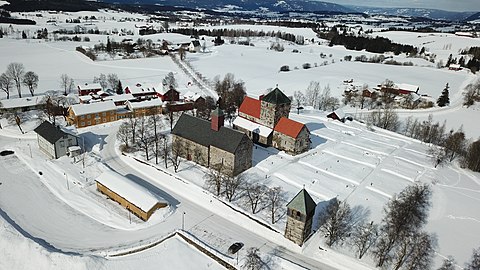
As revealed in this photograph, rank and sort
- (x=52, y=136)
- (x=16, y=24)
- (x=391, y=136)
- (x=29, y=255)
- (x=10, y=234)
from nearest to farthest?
(x=29, y=255)
(x=10, y=234)
(x=52, y=136)
(x=391, y=136)
(x=16, y=24)

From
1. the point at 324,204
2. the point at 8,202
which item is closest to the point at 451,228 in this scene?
the point at 324,204

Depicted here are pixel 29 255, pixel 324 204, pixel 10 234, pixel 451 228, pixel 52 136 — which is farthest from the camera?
pixel 52 136

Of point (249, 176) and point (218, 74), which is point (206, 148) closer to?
point (249, 176)

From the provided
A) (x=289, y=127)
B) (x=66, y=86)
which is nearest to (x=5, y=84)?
(x=66, y=86)

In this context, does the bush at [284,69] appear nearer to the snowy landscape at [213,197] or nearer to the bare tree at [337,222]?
the snowy landscape at [213,197]

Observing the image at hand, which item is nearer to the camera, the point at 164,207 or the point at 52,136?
the point at 164,207

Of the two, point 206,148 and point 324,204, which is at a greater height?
point 206,148
